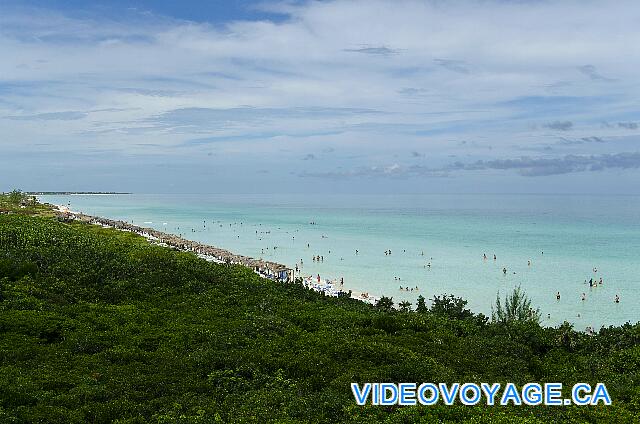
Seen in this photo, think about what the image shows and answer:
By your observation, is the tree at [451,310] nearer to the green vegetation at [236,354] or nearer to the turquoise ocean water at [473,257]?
the green vegetation at [236,354]

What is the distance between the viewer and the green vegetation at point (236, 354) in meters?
12.6

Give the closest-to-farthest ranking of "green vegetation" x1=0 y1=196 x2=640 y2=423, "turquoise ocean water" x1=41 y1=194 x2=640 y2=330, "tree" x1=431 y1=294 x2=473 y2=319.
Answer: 1. "green vegetation" x1=0 y1=196 x2=640 y2=423
2. "tree" x1=431 y1=294 x2=473 y2=319
3. "turquoise ocean water" x1=41 y1=194 x2=640 y2=330

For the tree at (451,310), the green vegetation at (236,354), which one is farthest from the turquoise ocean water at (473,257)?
the green vegetation at (236,354)

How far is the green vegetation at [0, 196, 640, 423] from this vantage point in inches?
497

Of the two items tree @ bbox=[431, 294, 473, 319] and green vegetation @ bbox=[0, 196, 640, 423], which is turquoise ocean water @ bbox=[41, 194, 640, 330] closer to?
tree @ bbox=[431, 294, 473, 319]

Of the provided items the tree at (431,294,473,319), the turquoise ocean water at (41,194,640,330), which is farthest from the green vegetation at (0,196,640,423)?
the turquoise ocean water at (41,194,640,330)

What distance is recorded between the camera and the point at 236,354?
662 inches

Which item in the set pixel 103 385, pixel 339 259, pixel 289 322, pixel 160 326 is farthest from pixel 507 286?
pixel 103 385

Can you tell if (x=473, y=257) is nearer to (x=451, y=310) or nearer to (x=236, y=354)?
(x=451, y=310)

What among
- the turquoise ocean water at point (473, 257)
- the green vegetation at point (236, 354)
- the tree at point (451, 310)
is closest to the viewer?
the green vegetation at point (236, 354)

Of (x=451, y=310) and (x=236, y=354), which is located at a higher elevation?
(x=451, y=310)

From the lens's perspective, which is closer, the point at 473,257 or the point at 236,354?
the point at 236,354

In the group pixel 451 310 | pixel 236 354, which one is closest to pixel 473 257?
pixel 451 310

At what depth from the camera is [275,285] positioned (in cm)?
3156
